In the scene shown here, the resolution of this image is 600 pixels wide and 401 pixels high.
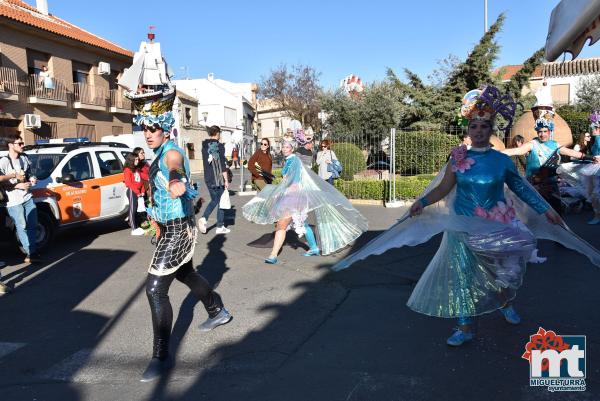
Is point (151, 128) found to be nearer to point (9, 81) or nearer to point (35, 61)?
point (9, 81)

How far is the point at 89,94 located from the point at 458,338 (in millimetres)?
26475

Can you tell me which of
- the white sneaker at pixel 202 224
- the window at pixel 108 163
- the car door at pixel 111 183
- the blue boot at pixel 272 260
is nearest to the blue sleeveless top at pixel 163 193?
the blue boot at pixel 272 260

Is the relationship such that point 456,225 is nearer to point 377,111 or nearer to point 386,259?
point 386,259

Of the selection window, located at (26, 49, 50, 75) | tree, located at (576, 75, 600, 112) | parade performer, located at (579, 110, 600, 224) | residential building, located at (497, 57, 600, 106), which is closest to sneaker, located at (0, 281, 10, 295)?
parade performer, located at (579, 110, 600, 224)

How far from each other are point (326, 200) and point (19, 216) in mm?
4223

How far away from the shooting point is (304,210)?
650 cm

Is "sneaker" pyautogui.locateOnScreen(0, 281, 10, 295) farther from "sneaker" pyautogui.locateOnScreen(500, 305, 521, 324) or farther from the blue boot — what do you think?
"sneaker" pyautogui.locateOnScreen(500, 305, 521, 324)

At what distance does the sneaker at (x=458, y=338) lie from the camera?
3760mm

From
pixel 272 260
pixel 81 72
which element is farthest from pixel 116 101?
pixel 272 260

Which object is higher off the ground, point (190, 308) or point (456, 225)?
point (456, 225)

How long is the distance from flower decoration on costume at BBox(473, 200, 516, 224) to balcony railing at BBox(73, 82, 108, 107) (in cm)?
2538

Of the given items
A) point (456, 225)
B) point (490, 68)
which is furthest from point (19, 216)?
point (490, 68)

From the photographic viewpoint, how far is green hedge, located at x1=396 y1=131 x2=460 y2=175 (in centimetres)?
1459

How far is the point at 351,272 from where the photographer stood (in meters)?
6.05
